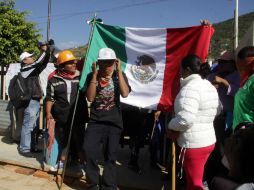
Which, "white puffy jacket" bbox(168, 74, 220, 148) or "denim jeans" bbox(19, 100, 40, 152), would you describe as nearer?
"white puffy jacket" bbox(168, 74, 220, 148)

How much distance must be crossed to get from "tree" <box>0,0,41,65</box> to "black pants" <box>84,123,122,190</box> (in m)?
11.8

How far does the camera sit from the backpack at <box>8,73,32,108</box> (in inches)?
267

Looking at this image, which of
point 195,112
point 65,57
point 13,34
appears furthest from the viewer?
point 13,34

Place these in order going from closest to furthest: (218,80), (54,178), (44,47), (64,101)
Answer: (218,80)
(64,101)
(54,178)
(44,47)

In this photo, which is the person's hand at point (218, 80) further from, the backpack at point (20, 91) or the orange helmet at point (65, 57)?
the backpack at point (20, 91)

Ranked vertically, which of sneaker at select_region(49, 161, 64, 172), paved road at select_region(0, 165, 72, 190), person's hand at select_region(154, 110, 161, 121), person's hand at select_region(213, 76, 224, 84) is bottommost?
paved road at select_region(0, 165, 72, 190)

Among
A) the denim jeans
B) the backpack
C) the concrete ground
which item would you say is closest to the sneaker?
the concrete ground

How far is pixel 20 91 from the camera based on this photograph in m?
6.81

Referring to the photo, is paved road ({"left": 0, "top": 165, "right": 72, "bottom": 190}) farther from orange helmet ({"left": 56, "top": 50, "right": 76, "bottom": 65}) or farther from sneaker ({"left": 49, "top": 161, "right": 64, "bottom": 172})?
orange helmet ({"left": 56, "top": 50, "right": 76, "bottom": 65})

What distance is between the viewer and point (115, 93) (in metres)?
4.98

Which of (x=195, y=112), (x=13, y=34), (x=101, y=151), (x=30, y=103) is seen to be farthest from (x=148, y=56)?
(x=13, y=34)

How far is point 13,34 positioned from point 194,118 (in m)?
14.1

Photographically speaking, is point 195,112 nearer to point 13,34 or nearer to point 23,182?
point 23,182

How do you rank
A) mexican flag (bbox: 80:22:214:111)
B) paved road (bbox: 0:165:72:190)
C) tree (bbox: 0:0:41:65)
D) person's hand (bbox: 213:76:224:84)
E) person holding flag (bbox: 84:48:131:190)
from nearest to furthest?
person's hand (bbox: 213:76:224:84) → person holding flag (bbox: 84:48:131:190) → mexican flag (bbox: 80:22:214:111) → paved road (bbox: 0:165:72:190) → tree (bbox: 0:0:41:65)
